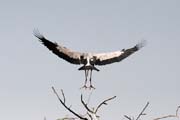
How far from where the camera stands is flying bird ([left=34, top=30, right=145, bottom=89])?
1595 centimetres

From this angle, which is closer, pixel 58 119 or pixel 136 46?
pixel 58 119

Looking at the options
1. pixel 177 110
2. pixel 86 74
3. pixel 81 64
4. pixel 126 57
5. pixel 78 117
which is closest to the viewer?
pixel 78 117

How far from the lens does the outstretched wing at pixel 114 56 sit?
16.7 metres

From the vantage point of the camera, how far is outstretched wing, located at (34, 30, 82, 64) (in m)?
16.4

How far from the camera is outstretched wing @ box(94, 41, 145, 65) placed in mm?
16672

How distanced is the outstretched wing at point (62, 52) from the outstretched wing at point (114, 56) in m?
0.67

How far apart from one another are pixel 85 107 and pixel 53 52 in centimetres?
907

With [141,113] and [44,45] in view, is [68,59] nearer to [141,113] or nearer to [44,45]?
[44,45]

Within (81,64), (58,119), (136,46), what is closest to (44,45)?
(81,64)

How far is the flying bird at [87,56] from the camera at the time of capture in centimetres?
1595

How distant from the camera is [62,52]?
17.2 metres

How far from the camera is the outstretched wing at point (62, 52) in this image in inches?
646

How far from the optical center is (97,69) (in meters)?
15.6

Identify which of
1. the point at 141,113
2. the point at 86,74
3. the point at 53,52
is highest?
the point at 53,52
